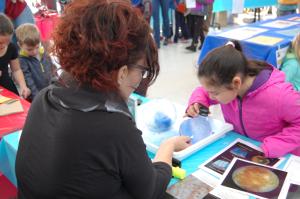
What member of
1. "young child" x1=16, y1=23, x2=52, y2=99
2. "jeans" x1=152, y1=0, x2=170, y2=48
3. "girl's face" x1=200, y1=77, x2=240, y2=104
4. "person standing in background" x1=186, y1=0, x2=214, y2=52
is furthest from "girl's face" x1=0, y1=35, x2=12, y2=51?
"person standing in background" x1=186, y1=0, x2=214, y2=52

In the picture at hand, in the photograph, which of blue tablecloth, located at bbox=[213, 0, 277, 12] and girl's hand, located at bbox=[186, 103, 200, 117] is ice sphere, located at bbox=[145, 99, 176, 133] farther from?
blue tablecloth, located at bbox=[213, 0, 277, 12]

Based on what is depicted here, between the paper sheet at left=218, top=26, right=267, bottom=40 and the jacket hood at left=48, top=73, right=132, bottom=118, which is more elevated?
the jacket hood at left=48, top=73, right=132, bottom=118

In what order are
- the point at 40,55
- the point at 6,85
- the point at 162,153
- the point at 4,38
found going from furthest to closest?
the point at 40,55 → the point at 6,85 → the point at 4,38 → the point at 162,153

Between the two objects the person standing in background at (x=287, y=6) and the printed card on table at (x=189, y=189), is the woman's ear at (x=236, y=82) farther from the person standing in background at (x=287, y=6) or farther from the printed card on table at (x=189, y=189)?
the person standing in background at (x=287, y=6)

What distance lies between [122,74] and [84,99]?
0.34 feet

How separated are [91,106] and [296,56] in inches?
63.6

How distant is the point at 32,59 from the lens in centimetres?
225

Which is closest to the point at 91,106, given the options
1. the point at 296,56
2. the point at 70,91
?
the point at 70,91

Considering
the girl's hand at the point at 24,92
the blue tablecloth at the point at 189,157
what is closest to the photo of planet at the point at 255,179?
the blue tablecloth at the point at 189,157

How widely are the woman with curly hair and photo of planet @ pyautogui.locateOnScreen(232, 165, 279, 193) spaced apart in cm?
30

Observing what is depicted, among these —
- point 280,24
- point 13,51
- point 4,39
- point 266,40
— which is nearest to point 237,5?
point 280,24

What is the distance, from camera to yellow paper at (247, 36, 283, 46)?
2.18 metres

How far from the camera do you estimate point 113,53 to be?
0.67 m

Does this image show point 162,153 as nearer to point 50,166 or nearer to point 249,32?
point 50,166
